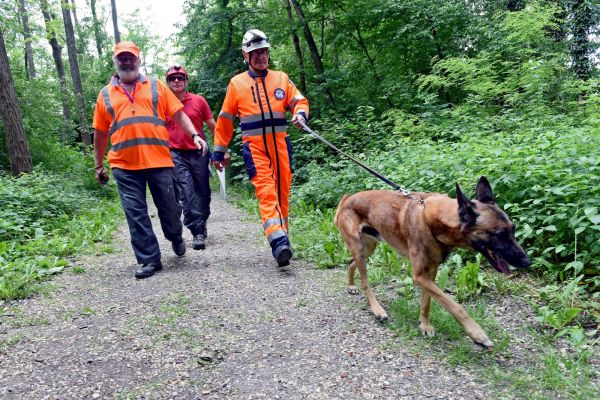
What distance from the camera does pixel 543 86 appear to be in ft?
26.3

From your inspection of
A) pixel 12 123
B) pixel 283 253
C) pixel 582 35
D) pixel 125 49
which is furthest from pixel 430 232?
pixel 582 35

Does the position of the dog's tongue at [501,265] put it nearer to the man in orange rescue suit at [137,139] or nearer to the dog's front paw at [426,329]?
the dog's front paw at [426,329]

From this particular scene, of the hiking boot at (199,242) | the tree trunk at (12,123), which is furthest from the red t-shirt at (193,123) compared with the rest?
the tree trunk at (12,123)

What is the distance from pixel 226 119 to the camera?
4.99 metres

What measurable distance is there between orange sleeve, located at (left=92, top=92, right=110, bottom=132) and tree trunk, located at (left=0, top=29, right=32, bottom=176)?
24.0ft

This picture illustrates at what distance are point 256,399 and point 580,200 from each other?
3.25 m

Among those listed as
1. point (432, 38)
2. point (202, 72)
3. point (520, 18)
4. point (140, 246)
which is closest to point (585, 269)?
point (140, 246)

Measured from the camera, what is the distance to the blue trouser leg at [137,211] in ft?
14.9

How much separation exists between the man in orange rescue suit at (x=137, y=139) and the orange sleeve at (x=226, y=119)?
541mm

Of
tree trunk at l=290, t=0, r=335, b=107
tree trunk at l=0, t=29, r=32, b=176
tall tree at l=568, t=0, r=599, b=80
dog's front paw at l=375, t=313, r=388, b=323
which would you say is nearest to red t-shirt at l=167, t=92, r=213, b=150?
dog's front paw at l=375, t=313, r=388, b=323

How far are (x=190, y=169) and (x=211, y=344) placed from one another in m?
3.83

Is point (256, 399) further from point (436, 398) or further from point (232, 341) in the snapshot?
point (436, 398)

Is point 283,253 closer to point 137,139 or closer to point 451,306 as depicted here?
point 137,139

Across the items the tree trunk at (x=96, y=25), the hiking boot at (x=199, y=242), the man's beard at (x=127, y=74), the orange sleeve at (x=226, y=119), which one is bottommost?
the hiking boot at (x=199, y=242)
